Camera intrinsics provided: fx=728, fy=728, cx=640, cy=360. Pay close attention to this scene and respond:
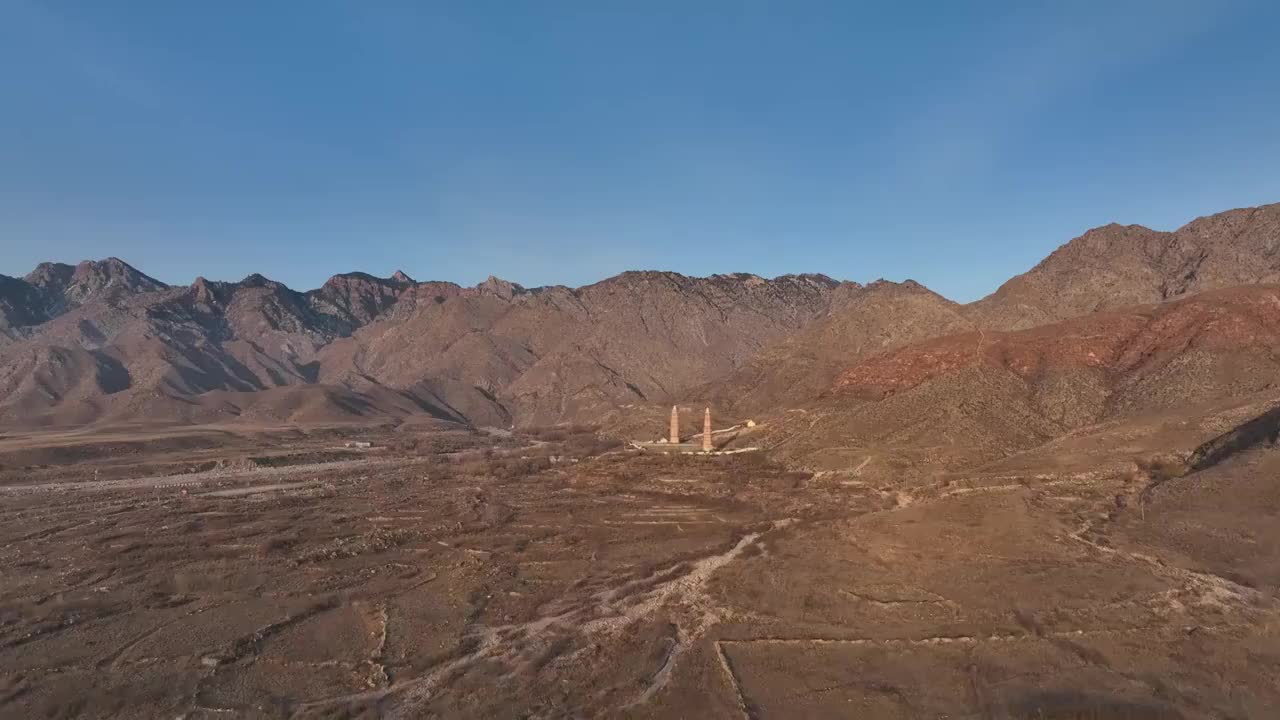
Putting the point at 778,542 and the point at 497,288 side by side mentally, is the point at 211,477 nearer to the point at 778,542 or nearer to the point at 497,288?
the point at 778,542

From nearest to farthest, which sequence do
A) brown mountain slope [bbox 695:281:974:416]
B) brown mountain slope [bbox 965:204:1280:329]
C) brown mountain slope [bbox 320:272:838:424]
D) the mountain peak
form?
brown mountain slope [bbox 965:204:1280:329] < brown mountain slope [bbox 695:281:974:416] < brown mountain slope [bbox 320:272:838:424] < the mountain peak

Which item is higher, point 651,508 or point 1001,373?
point 1001,373

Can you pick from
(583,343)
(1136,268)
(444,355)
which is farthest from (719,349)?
(1136,268)

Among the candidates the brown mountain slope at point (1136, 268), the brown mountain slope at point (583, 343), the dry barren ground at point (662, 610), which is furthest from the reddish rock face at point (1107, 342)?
the brown mountain slope at point (583, 343)

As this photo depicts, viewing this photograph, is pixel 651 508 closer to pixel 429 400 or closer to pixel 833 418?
pixel 833 418

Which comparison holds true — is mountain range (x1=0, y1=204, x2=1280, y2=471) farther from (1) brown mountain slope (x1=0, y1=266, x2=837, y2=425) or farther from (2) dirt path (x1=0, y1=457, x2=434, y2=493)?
(2) dirt path (x1=0, y1=457, x2=434, y2=493)

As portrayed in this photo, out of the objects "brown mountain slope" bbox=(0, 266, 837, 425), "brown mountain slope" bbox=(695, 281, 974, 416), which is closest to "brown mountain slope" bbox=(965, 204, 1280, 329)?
"brown mountain slope" bbox=(695, 281, 974, 416)

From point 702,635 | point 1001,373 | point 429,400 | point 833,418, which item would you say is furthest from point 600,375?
point 702,635
